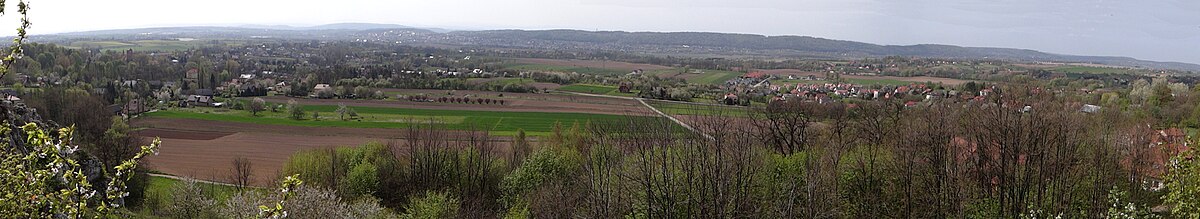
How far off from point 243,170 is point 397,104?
3115 cm

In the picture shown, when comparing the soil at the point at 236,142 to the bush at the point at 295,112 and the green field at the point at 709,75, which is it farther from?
the green field at the point at 709,75

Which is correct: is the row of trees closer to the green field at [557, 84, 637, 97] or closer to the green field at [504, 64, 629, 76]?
the green field at [557, 84, 637, 97]

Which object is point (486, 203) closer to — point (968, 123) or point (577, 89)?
point (968, 123)

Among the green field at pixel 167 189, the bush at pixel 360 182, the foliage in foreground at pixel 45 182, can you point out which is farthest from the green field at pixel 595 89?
the foliage in foreground at pixel 45 182

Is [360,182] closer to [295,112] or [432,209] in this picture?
[432,209]

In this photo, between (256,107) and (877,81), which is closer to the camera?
(256,107)

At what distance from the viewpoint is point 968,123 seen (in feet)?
68.4

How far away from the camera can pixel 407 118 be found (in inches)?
2020

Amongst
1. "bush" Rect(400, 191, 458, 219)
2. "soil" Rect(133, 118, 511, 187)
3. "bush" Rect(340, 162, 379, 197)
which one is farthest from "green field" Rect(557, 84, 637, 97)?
"bush" Rect(400, 191, 458, 219)

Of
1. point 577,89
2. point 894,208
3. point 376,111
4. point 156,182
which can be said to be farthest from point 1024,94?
point 577,89

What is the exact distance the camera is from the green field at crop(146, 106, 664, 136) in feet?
159

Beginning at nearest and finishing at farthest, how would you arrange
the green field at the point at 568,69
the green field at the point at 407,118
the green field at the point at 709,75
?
the green field at the point at 407,118, the green field at the point at 709,75, the green field at the point at 568,69

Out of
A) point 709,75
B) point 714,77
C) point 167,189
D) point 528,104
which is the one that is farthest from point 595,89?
point 167,189

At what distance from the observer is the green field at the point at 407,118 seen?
4850 cm
